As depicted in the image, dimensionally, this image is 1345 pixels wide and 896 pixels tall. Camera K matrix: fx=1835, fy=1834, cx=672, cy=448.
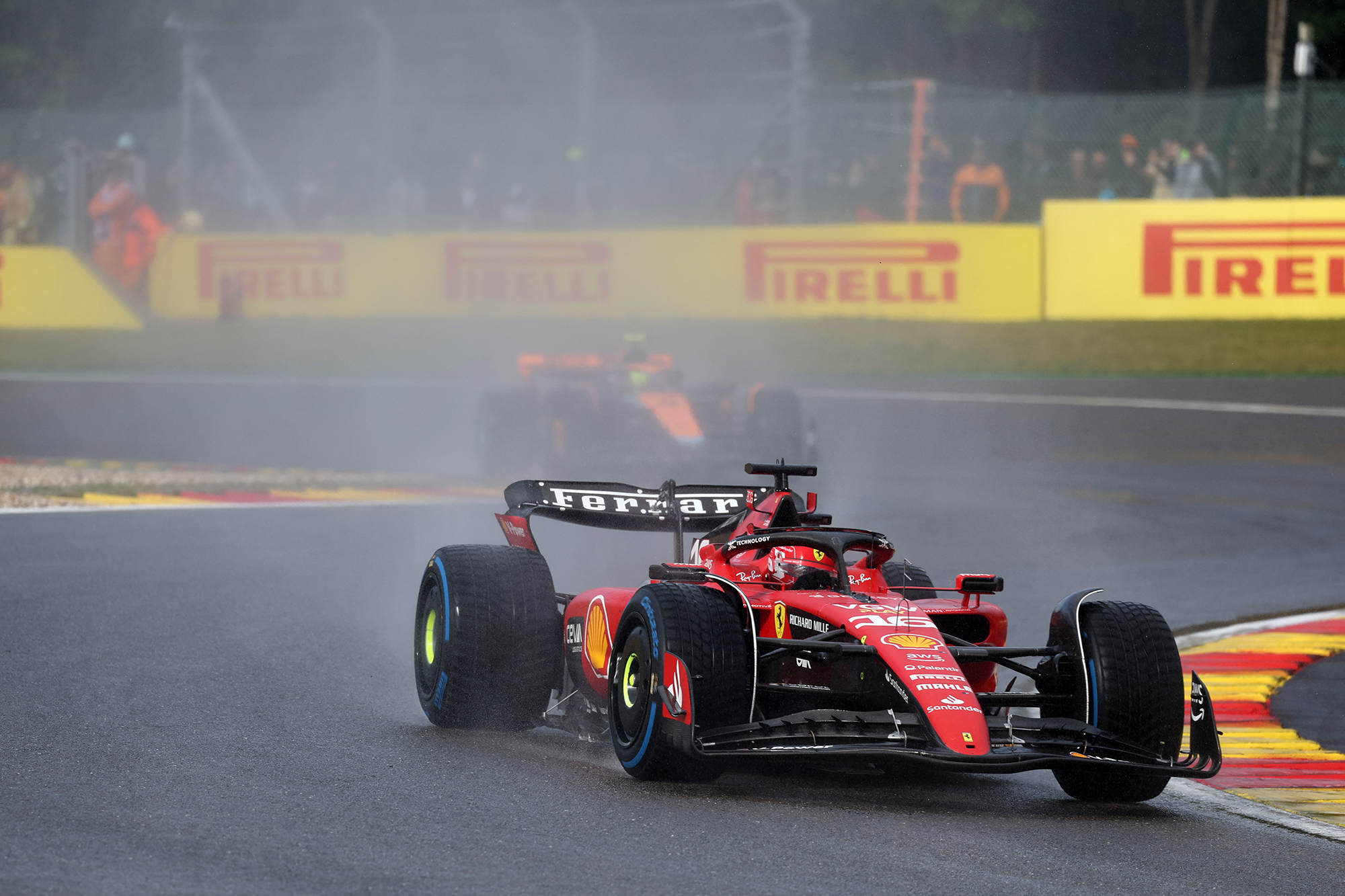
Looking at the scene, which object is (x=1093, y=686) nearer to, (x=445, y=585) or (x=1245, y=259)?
(x=445, y=585)

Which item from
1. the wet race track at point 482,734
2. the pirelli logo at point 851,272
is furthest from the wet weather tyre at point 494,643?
the pirelli logo at point 851,272

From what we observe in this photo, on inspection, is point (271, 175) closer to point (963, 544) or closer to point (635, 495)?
point (963, 544)

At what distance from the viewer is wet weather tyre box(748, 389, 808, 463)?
45.3 ft

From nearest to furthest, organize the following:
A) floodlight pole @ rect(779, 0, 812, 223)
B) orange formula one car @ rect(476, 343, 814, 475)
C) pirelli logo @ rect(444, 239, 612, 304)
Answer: orange formula one car @ rect(476, 343, 814, 475), pirelli logo @ rect(444, 239, 612, 304), floodlight pole @ rect(779, 0, 812, 223)

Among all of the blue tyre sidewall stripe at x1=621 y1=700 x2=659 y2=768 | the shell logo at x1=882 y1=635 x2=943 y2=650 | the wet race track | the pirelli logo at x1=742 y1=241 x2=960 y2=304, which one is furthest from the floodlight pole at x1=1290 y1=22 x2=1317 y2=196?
the blue tyre sidewall stripe at x1=621 y1=700 x2=659 y2=768

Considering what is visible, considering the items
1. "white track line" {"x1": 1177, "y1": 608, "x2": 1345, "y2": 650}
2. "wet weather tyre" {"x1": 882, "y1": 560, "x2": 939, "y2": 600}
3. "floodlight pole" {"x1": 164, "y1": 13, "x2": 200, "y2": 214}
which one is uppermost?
"floodlight pole" {"x1": 164, "y1": 13, "x2": 200, "y2": 214}

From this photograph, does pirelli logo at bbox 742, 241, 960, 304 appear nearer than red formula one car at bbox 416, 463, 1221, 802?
No

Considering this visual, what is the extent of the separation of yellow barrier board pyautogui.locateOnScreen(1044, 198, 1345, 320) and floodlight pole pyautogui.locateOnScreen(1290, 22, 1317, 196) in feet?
4.21

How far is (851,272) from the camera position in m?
20.9

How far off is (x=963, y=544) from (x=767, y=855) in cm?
664

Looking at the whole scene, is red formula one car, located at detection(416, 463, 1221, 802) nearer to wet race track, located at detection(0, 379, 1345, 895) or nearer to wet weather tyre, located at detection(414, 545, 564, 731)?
wet weather tyre, located at detection(414, 545, 564, 731)

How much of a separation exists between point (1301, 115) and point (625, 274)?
7.97 meters

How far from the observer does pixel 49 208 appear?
26375 millimetres

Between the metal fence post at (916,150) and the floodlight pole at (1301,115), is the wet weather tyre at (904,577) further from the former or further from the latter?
the metal fence post at (916,150)
